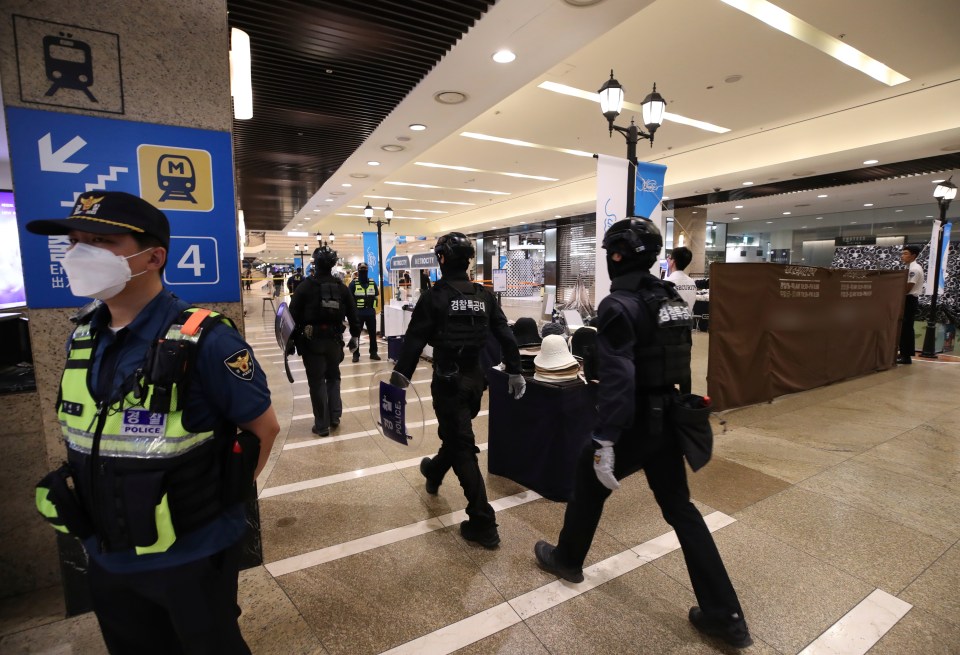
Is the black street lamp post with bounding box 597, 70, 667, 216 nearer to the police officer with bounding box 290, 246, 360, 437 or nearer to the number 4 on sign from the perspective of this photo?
the police officer with bounding box 290, 246, 360, 437

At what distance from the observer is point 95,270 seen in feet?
3.79

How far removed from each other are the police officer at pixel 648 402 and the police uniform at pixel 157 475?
4.26ft

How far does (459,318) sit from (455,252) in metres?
0.40

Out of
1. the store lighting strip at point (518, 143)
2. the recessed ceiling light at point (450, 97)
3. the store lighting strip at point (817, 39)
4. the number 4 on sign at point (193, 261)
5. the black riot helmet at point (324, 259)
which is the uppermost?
the store lighting strip at point (518, 143)

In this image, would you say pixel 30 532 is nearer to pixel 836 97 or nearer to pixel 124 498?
pixel 124 498

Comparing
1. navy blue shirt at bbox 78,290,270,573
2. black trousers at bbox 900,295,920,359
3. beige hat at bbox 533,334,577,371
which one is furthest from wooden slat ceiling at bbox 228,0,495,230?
black trousers at bbox 900,295,920,359

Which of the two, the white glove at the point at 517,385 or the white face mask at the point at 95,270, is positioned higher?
the white face mask at the point at 95,270

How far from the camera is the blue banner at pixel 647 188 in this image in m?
4.47

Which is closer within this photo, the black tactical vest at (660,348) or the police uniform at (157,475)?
the police uniform at (157,475)

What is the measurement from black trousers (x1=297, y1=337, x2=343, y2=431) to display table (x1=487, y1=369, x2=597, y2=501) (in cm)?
187

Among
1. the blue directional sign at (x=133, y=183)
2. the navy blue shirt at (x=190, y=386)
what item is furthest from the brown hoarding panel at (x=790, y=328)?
the navy blue shirt at (x=190, y=386)

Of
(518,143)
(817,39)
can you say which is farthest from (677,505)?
(518,143)

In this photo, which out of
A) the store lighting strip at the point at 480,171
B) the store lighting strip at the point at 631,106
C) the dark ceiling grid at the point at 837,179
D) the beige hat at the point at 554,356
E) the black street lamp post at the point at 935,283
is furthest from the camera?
the store lighting strip at the point at 480,171

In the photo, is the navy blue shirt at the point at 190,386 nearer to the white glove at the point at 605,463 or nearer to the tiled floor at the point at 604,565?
the tiled floor at the point at 604,565
